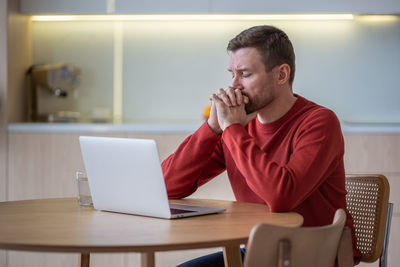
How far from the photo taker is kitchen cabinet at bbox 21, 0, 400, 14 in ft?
11.6

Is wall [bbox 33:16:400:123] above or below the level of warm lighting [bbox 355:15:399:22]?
below

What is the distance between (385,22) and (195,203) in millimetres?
2495

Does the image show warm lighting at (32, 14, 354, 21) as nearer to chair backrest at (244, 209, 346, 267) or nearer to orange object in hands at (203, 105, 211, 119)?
orange object in hands at (203, 105, 211, 119)

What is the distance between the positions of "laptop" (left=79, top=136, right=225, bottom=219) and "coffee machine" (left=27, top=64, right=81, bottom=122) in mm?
2190

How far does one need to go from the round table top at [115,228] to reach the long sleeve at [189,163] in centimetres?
22

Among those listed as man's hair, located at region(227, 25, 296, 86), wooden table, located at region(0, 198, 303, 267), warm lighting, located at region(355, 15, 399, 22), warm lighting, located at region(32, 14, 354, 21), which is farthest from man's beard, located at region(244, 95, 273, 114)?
warm lighting, located at region(355, 15, 399, 22)

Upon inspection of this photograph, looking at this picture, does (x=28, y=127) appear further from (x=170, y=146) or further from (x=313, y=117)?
(x=313, y=117)

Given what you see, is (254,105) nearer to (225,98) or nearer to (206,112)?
(225,98)

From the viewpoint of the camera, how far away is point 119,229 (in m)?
1.38

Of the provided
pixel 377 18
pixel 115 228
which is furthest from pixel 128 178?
pixel 377 18

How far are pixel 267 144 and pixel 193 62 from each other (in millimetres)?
2153

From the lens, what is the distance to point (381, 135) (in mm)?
3297

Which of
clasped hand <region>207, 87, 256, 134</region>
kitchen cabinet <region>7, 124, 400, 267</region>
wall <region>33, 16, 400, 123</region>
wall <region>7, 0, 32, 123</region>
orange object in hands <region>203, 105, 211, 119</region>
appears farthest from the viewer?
wall <region>33, 16, 400, 123</region>

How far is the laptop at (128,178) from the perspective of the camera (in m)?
1.48
